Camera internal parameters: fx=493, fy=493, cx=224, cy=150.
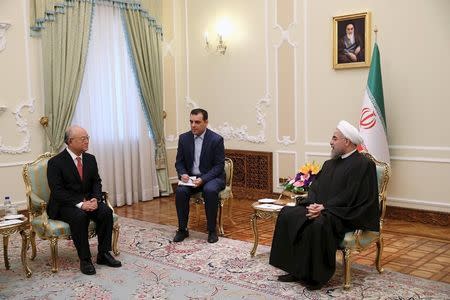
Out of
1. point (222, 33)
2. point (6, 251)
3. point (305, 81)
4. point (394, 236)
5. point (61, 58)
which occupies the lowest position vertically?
point (394, 236)

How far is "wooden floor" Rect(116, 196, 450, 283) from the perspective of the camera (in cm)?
399

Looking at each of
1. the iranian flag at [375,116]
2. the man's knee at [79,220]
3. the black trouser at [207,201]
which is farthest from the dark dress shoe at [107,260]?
the iranian flag at [375,116]

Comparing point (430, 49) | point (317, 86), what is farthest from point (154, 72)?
point (430, 49)

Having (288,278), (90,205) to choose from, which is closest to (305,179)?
(288,278)

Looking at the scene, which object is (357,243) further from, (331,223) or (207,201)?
(207,201)

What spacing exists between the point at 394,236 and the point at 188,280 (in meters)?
2.28

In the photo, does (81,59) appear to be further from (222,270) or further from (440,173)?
(440,173)

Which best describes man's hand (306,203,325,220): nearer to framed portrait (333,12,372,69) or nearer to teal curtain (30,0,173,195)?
framed portrait (333,12,372,69)

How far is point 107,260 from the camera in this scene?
13.6ft

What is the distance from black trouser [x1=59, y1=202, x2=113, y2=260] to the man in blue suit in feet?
2.90

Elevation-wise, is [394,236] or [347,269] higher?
[347,269]

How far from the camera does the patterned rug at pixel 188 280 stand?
136 inches

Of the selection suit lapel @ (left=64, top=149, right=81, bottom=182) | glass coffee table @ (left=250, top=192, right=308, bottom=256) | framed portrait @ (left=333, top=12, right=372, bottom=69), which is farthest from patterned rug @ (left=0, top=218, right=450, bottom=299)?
framed portrait @ (left=333, top=12, right=372, bottom=69)

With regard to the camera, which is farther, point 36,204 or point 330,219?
point 36,204
